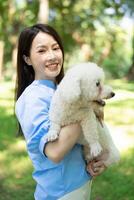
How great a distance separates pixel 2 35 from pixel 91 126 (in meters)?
18.8

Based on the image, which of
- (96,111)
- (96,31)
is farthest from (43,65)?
(96,31)

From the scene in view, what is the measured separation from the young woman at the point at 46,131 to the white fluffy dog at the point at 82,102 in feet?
0.13

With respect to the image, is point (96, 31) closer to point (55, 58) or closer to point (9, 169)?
point (9, 169)

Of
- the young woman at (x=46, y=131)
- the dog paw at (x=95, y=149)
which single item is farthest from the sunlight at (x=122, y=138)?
the dog paw at (x=95, y=149)

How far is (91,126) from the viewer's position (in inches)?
72.5

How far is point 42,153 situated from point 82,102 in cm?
29

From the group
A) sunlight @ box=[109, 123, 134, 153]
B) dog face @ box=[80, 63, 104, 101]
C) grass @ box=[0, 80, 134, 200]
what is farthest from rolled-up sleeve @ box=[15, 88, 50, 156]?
sunlight @ box=[109, 123, 134, 153]

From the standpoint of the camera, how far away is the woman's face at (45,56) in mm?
2018

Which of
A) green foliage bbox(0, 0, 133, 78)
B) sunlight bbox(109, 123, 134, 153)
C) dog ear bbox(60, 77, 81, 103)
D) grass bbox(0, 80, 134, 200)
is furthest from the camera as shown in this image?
green foliage bbox(0, 0, 133, 78)

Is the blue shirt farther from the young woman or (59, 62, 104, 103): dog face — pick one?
(59, 62, 104, 103): dog face

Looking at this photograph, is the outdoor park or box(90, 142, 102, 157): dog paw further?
the outdoor park

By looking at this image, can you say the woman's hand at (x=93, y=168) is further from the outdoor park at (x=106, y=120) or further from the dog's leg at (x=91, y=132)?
the outdoor park at (x=106, y=120)

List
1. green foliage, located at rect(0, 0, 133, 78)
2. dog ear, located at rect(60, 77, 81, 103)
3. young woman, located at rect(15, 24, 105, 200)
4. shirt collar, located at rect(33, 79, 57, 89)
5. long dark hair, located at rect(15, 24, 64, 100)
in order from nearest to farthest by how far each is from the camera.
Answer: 1. dog ear, located at rect(60, 77, 81, 103)
2. young woman, located at rect(15, 24, 105, 200)
3. shirt collar, located at rect(33, 79, 57, 89)
4. long dark hair, located at rect(15, 24, 64, 100)
5. green foliage, located at rect(0, 0, 133, 78)

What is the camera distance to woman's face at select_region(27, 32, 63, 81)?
6.62 ft
